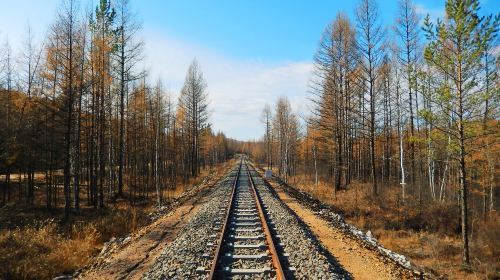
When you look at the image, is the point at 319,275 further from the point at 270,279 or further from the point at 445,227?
the point at 445,227

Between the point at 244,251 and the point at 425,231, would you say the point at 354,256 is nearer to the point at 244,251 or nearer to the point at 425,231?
the point at 244,251

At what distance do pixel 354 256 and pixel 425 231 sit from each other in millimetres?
9977

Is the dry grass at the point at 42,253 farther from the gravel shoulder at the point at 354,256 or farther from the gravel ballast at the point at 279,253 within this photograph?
the gravel shoulder at the point at 354,256

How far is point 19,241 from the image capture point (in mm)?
10445

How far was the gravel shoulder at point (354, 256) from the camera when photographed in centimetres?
708

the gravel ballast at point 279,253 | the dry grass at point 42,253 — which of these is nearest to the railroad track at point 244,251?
the gravel ballast at point 279,253

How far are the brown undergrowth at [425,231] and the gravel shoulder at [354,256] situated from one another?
2179 mm

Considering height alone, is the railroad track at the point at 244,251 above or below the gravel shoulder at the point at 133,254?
above

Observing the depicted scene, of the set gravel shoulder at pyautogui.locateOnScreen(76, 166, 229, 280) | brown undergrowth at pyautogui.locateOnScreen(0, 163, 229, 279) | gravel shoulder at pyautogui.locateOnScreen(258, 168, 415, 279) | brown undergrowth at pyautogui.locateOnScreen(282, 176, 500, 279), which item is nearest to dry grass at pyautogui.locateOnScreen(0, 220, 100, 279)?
brown undergrowth at pyautogui.locateOnScreen(0, 163, 229, 279)

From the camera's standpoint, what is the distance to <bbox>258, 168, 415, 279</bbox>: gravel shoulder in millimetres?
7080

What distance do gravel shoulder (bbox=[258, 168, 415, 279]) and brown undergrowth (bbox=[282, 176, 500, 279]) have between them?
2.18m

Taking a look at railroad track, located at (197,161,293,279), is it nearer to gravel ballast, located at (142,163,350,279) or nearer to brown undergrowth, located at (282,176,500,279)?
gravel ballast, located at (142,163,350,279)

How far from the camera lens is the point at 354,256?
828cm

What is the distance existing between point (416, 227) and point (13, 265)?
1623cm
